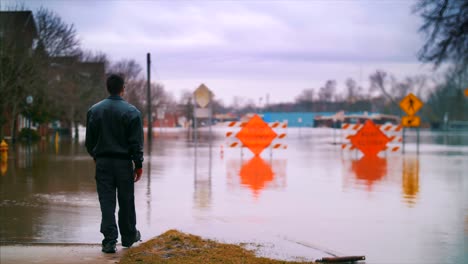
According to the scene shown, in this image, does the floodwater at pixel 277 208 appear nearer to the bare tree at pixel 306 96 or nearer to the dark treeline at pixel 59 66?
the dark treeline at pixel 59 66

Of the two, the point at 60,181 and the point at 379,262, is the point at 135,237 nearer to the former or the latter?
the point at 379,262

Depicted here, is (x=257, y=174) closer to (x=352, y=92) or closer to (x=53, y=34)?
(x=53, y=34)

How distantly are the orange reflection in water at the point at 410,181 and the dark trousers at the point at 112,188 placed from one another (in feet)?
24.9

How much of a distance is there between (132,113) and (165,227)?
10.4ft

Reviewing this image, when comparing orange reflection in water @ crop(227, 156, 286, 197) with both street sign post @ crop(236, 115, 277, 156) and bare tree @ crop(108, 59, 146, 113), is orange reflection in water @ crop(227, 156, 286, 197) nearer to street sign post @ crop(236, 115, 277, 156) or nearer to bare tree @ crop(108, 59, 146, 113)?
street sign post @ crop(236, 115, 277, 156)

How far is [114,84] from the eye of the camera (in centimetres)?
770

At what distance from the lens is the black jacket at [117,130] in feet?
24.5

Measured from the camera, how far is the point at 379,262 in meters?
7.85

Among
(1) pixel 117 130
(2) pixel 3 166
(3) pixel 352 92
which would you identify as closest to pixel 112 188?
(1) pixel 117 130

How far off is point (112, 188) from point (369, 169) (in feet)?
52.2

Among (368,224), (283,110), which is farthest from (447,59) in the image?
(283,110)

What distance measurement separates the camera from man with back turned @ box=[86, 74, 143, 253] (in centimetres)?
748

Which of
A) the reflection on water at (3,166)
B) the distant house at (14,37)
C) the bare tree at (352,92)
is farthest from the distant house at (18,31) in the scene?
the bare tree at (352,92)

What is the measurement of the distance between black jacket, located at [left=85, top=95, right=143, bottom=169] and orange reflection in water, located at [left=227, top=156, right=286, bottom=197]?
24.0 feet
